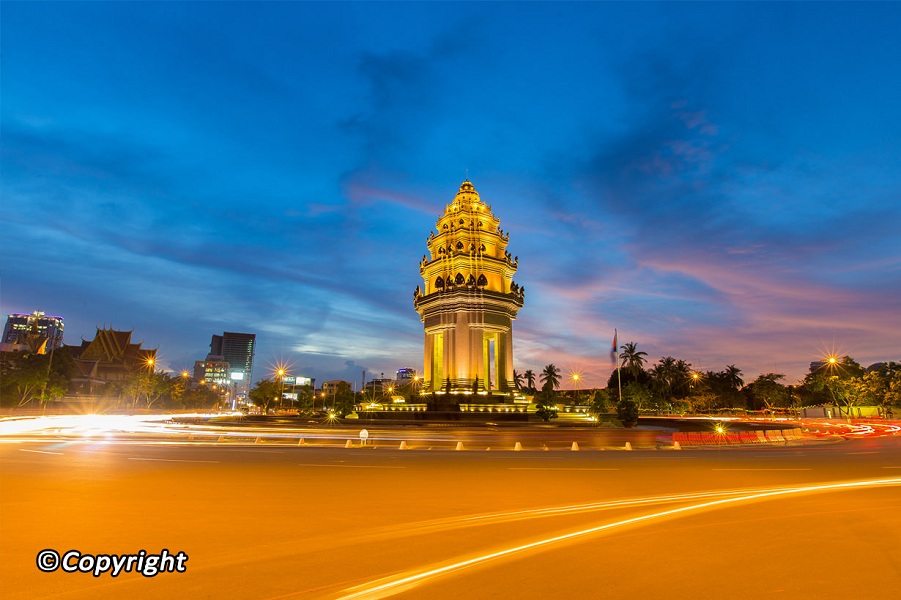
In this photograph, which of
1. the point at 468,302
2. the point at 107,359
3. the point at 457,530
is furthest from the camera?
the point at 107,359

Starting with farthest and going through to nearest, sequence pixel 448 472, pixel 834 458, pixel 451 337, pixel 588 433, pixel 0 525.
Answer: pixel 451 337 → pixel 588 433 → pixel 834 458 → pixel 448 472 → pixel 0 525

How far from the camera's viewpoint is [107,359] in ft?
339

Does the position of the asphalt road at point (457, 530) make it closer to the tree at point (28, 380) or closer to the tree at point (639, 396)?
the tree at point (639, 396)

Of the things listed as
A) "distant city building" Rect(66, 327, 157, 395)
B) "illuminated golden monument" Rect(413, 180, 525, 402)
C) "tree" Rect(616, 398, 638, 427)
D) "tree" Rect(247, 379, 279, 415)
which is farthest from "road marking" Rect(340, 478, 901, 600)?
"distant city building" Rect(66, 327, 157, 395)

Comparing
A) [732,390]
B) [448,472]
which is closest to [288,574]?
[448,472]

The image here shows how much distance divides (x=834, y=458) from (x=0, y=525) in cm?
2752

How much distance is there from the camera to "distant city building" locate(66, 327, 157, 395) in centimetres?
9511

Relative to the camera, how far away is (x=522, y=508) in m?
10.3

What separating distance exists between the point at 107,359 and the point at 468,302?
86990 millimetres

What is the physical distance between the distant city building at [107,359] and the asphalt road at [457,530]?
309ft

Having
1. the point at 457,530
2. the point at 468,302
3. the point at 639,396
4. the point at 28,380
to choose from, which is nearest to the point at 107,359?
the point at 28,380

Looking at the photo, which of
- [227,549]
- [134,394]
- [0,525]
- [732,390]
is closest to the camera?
[227,549]

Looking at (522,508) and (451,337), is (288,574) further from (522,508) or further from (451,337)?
(451,337)

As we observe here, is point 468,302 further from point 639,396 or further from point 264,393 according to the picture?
point 264,393
